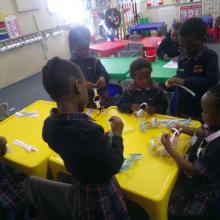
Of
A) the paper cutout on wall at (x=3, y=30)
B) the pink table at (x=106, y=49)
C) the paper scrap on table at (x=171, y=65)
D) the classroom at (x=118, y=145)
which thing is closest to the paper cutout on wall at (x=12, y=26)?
the paper cutout on wall at (x=3, y=30)

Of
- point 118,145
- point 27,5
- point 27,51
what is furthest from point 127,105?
point 27,5

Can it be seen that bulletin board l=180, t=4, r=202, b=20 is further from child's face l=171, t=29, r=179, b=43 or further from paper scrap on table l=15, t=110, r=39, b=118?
paper scrap on table l=15, t=110, r=39, b=118

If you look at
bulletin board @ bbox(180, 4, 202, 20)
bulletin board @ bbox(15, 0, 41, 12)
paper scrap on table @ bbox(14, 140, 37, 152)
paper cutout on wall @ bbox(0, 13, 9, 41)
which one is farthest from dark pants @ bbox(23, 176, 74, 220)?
bulletin board @ bbox(180, 4, 202, 20)

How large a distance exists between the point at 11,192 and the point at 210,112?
1.09 meters

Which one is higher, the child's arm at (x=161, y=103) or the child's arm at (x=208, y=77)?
the child's arm at (x=208, y=77)

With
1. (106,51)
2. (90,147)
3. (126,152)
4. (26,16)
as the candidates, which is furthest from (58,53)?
(90,147)

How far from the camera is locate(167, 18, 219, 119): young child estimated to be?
1.55 metres

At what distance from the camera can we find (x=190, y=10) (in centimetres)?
642

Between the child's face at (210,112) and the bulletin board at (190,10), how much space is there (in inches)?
227

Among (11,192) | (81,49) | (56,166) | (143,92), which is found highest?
(81,49)

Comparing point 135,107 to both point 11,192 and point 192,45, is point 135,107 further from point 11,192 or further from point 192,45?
point 11,192

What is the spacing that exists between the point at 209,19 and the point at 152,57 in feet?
12.3

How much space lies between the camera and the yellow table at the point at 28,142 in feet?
4.18

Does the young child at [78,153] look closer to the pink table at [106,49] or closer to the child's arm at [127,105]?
the child's arm at [127,105]
